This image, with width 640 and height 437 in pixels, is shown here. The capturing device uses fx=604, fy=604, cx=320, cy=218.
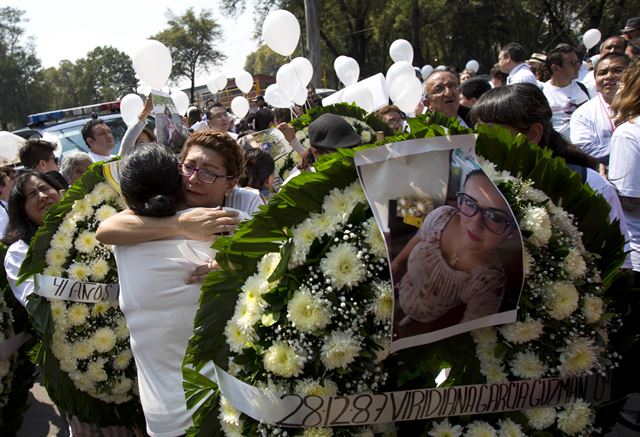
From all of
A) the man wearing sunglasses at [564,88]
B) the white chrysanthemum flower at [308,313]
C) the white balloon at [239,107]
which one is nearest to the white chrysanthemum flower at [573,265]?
the white chrysanthemum flower at [308,313]

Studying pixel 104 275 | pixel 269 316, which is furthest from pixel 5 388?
pixel 269 316

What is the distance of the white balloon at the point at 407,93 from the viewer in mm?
5832

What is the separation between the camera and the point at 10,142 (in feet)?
23.6

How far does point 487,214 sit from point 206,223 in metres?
1.08

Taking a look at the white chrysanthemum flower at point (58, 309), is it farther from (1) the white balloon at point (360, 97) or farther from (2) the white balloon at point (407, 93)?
(2) the white balloon at point (407, 93)

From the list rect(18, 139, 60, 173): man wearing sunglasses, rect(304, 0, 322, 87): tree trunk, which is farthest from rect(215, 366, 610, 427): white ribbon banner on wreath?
rect(304, 0, 322, 87): tree trunk

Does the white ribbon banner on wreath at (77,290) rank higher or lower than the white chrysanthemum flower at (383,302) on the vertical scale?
lower

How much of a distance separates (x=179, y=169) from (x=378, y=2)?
35131 mm

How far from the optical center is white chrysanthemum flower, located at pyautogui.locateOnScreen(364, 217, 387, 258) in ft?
6.27

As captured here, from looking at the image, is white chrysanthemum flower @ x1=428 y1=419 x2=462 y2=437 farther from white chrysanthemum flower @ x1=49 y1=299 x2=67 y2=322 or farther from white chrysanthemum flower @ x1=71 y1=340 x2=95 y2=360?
white chrysanthemum flower @ x1=49 y1=299 x2=67 y2=322

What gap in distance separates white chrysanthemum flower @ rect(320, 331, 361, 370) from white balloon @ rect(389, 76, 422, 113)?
428 cm

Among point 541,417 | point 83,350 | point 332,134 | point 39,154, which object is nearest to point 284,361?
point 541,417

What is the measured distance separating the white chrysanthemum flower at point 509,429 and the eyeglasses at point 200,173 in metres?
1.51

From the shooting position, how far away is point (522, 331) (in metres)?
2.00
